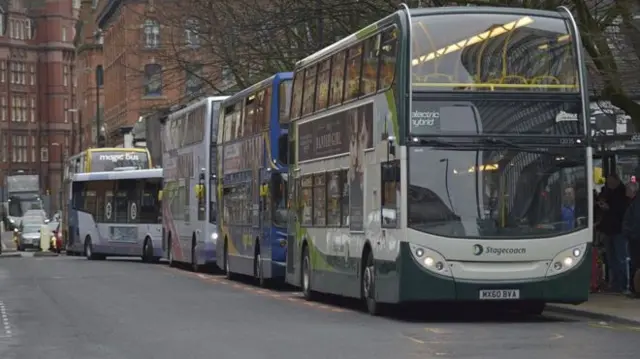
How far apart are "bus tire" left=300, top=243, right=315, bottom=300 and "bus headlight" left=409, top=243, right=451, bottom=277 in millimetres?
6254

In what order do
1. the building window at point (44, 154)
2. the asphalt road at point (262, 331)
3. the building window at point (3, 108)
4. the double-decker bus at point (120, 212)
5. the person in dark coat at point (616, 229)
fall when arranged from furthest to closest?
1. the building window at point (44, 154)
2. the building window at point (3, 108)
3. the double-decker bus at point (120, 212)
4. the person in dark coat at point (616, 229)
5. the asphalt road at point (262, 331)

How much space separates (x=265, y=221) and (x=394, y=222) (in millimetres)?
10970

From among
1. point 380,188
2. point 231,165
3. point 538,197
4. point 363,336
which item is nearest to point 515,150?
point 538,197

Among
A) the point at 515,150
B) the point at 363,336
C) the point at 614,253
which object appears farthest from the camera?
the point at 614,253

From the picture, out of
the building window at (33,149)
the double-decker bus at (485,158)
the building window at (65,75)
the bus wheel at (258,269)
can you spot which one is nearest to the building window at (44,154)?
the building window at (33,149)

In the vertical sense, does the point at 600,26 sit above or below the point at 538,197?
above

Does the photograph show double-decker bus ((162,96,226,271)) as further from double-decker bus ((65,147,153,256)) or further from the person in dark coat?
the person in dark coat

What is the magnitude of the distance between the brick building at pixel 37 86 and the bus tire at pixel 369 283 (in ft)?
467

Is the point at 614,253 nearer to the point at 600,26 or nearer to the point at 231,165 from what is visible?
the point at 600,26

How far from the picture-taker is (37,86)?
16862cm

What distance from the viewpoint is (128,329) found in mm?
20016

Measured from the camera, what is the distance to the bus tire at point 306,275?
2619cm

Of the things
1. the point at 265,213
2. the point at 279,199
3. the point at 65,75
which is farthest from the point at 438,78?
the point at 65,75

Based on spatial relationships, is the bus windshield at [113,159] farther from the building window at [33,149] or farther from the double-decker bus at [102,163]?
the building window at [33,149]
